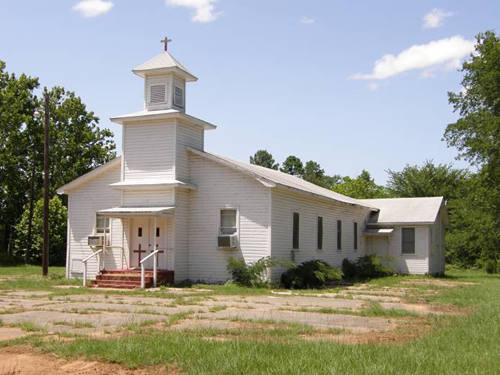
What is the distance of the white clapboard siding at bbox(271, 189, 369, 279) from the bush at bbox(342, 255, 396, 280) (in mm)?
619

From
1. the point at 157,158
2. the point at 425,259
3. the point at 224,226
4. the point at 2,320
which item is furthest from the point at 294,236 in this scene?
the point at 2,320

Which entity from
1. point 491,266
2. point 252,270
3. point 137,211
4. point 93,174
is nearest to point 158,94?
point 93,174

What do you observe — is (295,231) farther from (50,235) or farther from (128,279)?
(50,235)

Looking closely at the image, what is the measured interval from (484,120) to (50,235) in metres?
29.2

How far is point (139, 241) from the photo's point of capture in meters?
24.6

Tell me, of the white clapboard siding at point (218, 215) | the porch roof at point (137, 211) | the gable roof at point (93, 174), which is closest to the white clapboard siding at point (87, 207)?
the gable roof at point (93, 174)

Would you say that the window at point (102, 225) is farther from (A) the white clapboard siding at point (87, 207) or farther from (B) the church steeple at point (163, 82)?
(B) the church steeple at point (163, 82)

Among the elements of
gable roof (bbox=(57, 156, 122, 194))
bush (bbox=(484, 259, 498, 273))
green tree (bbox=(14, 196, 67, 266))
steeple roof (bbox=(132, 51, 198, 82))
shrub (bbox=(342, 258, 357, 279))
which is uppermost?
steeple roof (bbox=(132, 51, 198, 82))

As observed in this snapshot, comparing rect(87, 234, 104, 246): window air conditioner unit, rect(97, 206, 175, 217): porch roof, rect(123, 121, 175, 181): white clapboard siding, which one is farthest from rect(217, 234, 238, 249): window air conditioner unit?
rect(87, 234, 104, 246): window air conditioner unit

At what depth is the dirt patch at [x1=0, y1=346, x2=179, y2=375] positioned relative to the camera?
26.3 feet

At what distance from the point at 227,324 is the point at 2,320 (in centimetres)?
467

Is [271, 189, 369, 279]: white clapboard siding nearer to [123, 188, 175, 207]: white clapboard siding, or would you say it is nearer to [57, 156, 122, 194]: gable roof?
[123, 188, 175, 207]: white clapboard siding

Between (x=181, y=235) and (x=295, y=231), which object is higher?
(x=295, y=231)

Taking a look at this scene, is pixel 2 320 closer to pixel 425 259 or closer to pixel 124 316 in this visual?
pixel 124 316
